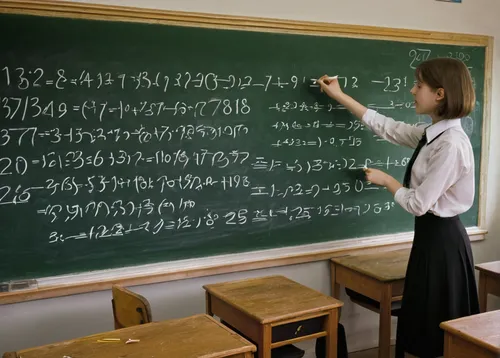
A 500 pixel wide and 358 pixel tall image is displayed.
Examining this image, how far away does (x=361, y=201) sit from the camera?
139 inches

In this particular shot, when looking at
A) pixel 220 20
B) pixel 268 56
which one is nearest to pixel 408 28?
pixel 268 56

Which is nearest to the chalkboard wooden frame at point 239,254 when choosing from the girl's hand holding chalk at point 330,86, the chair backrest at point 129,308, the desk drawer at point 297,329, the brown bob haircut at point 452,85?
the girl's hand holding chalk at point 330,86

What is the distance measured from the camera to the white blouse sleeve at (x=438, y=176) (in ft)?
8.54

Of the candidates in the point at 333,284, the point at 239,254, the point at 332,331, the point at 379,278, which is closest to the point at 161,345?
the point at 332,331

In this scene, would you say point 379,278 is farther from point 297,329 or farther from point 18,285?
point 18,285

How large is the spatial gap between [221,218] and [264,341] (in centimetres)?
89

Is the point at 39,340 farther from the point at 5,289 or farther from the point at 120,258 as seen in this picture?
the point at 120,258

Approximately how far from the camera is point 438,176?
260 centimetres

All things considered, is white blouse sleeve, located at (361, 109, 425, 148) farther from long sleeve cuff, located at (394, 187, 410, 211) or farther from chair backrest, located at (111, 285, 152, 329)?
chair backrest, located at (111, 285, 152, 329)

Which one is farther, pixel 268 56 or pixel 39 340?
pixel 268 56

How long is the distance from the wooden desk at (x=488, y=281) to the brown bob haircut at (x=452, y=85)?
1037 millimetres

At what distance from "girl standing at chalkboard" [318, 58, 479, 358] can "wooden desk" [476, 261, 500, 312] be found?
44cm

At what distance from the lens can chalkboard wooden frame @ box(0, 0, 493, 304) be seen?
2.63 m

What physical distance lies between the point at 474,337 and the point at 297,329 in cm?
78
